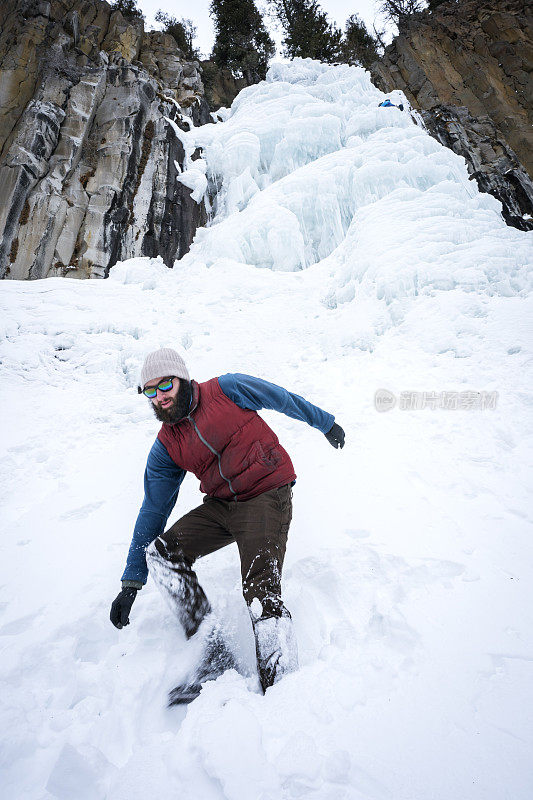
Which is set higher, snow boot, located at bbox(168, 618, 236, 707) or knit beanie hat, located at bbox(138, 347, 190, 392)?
knit beanie hat, located at bbox(138, 347, 190, 392)

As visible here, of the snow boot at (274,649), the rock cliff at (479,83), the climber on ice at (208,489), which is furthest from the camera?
the rock cliff at (479,83)

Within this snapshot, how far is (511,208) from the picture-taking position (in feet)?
41.8

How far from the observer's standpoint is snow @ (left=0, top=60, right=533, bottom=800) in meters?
1.38

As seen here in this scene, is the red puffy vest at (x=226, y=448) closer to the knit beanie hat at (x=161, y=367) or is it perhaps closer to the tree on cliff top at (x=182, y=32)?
the knit beanie hat at (x=161, y=367)

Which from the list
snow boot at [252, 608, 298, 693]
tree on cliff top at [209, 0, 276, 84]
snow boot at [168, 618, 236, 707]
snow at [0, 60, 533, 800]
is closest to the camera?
snow at [0, 60, 533, 800]

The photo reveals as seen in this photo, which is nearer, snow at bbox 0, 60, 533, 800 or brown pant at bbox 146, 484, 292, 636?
snow at bbox 0, 60, 533, 800

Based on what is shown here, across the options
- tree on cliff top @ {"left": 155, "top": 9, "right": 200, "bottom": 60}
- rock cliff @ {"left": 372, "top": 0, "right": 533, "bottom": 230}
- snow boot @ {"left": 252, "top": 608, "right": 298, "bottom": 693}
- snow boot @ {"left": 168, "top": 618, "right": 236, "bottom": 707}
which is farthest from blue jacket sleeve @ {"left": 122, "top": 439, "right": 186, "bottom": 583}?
tree on cliff top @ {"left": 155, "top": 9, "right": 200, "bottom": 60}

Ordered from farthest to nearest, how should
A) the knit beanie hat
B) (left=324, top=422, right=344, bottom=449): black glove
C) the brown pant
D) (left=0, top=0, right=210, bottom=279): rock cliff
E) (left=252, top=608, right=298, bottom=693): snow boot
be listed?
1. (left=0, top=0, right=210, bottom=279): rock cliff
2. (left=324, top=422, right=344, bottom=449): black glove
3. the knit beanie hat
4. the brown pant
5. (left=252, top=608, right=298, bottom=693): snow boot

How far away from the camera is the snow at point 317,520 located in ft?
4.53

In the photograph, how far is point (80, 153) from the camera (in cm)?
1004

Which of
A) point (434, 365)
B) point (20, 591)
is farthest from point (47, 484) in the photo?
point (434, 365)

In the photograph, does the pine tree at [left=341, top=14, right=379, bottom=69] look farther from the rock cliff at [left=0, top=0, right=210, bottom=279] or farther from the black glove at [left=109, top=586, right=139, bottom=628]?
the black glove at [left=109, top=586, right=139, bottom=628]

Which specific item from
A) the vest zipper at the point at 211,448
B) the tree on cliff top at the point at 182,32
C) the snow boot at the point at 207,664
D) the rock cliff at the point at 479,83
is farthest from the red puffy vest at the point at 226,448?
the tree on cliff top at the point at 182,32

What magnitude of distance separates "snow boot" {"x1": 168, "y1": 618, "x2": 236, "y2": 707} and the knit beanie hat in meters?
1.43
